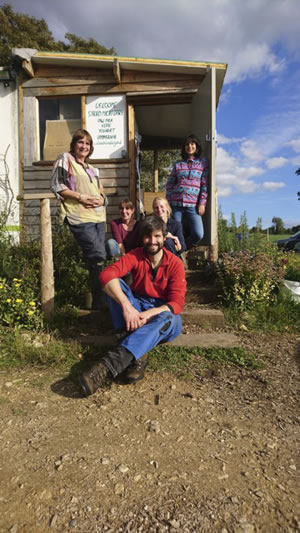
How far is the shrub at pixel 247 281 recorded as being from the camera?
4.07 metres

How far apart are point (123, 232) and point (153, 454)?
A: 9.15ft

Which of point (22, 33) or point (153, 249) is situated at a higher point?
point (22, 33)

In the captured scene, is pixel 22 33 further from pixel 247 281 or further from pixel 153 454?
pixel 153 454

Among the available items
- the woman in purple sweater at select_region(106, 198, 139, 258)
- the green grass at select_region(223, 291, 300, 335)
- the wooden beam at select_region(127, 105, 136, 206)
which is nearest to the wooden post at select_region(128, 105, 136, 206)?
the wooden beam at select_region(127, 105, 136, 206)

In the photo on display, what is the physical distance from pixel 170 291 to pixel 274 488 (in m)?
1.66

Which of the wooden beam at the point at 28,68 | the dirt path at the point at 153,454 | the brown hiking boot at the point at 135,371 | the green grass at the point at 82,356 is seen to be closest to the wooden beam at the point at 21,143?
the wooden beam at the point at 28,68

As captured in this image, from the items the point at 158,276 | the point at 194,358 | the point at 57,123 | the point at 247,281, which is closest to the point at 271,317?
the point at 247,281

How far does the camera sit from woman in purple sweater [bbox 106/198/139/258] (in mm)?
3990

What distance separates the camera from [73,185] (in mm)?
3521

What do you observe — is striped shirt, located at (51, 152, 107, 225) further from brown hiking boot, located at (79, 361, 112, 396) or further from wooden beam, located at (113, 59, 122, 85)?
wooden beam, located at (113, 59, 122, 85)

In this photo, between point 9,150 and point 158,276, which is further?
point 9,150

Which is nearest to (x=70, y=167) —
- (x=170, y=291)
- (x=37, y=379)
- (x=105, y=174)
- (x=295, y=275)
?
(x=170, y=291)

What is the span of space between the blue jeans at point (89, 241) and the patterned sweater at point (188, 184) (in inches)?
64.9

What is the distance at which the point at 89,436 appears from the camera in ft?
6.44
